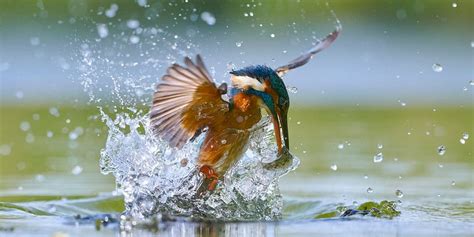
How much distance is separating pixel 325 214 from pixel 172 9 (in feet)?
38.5

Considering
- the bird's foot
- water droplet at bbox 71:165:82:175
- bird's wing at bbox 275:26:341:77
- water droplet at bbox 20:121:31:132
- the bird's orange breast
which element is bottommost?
the bird's foot

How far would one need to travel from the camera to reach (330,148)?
11719 millimetres

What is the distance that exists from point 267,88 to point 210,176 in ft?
2.69

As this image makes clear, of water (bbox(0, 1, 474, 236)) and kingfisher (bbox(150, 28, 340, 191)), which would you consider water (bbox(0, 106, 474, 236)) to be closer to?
water (bbox(0, 1, 474, 236))

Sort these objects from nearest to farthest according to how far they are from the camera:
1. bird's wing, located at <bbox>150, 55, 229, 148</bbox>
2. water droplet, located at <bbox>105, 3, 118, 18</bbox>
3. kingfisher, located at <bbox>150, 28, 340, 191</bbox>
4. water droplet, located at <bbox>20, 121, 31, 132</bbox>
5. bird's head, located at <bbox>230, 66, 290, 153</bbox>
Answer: bird's wing, located at <bbox>150, 55, 229, 148</bbox>
kingfisher, located at <bbox>150, 28, 340, 191</bbox>
bird's head, located at <bbox>230, 66, 290, 153</bbox>
water droplet, located at <bbox>20, 121, 31, 132</bbox>
water droplet, located at <bbox>105, 3, 118, 18</bbox>

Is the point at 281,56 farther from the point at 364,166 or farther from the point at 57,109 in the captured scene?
the point at 364,166

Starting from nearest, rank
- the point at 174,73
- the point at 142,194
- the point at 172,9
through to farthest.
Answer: the point at 174,73
the point at 142,194
the point at 172,9

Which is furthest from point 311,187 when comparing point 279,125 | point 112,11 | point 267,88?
point 112,11

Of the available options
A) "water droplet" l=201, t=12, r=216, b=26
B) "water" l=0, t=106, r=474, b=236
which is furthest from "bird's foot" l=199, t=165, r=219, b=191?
"water droplet" l=201, t=12, r=216, b=26

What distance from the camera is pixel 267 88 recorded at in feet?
24.6

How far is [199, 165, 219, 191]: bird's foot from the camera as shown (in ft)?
25.6

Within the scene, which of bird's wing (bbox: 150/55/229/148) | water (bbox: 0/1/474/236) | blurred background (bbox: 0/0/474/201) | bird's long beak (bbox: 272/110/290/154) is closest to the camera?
bird's wing (bbox: 150/55/229/148)

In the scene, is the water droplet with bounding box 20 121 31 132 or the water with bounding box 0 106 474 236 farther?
the water droplet with bounding box 20 121 31 132

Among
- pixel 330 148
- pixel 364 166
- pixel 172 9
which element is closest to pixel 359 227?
pixel 364 166
